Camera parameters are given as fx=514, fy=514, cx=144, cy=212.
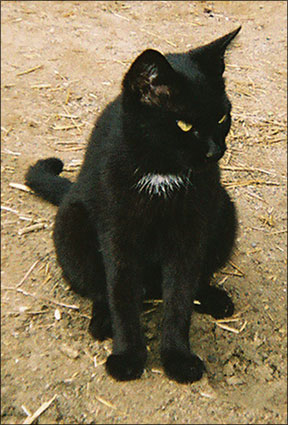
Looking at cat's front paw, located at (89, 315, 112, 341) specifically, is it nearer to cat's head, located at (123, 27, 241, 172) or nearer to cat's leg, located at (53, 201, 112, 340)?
cat's leg, located at (53, 201, 112, 340)

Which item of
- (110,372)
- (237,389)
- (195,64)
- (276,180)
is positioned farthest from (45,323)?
(276,180)

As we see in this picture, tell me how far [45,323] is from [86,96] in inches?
85.7

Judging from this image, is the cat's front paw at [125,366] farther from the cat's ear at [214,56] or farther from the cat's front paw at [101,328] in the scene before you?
the cat's ear at [214,56]

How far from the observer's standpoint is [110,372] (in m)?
2.24

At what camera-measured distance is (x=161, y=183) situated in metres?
2.12

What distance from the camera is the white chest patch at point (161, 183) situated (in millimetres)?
2100

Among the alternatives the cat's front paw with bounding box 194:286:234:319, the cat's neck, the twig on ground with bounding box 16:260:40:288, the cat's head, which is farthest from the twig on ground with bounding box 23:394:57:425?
the cat's head

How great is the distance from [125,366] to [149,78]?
1.21 metres

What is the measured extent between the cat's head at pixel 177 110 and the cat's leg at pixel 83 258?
1.79 ft

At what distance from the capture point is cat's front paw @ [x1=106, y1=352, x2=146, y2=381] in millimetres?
2221

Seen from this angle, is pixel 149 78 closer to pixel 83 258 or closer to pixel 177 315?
pixel 83 258

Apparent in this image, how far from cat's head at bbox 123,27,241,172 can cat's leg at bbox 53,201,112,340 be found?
0.55 m

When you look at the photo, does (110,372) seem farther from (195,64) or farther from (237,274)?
(195,64)

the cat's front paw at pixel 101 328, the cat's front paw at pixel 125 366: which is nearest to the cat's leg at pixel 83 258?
the cat's front paw at pixel 101 328
